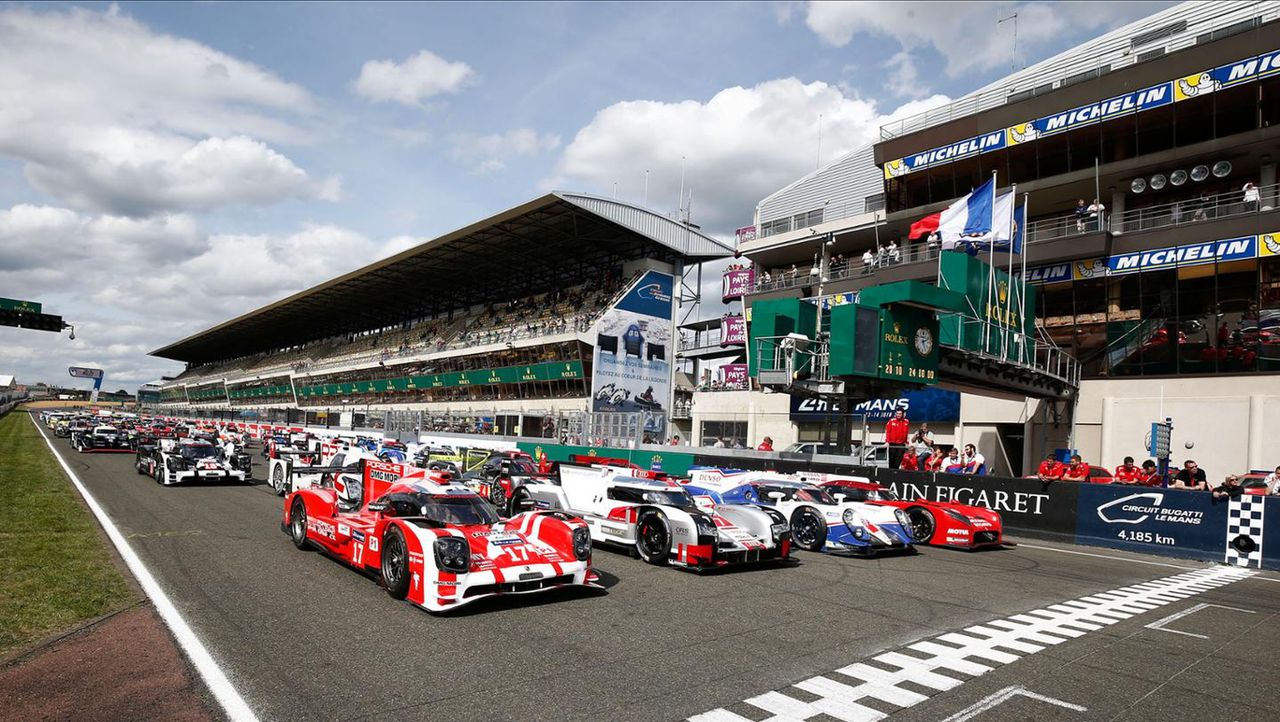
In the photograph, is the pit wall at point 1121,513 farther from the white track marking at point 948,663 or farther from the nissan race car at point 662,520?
the nissan race car at point 662,520

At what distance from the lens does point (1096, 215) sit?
1088 inches

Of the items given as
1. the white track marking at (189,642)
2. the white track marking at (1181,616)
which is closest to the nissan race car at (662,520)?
the white track marking at (1181,616)

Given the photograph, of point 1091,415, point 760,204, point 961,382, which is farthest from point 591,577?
point 760,204

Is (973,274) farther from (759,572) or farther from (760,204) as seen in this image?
(760,204)

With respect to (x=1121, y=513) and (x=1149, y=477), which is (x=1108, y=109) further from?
(x=1121, y=513)

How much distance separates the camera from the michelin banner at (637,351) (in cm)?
4559

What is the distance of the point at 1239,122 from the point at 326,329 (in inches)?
3698

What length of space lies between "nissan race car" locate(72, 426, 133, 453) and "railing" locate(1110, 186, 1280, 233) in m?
42.6

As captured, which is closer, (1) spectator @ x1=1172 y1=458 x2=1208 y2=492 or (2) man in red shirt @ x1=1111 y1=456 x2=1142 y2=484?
(1) spectator @ x1=1172 y1=458 x2=1208 y2=492

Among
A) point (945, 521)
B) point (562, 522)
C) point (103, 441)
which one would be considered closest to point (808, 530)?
point (945, 521)

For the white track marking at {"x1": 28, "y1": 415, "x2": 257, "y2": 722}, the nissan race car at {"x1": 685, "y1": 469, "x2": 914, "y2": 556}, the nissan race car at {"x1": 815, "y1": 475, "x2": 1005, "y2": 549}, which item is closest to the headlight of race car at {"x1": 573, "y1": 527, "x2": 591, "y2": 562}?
the white track marking at {"x1": 28, "y1": 415, "x2": 257, "y2": 722}

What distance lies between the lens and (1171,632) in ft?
26.6

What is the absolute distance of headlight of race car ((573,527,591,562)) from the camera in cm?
868

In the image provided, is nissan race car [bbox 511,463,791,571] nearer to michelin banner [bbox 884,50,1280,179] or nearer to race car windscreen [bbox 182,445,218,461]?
race car windscreen [bbox 182,445,218,461]
